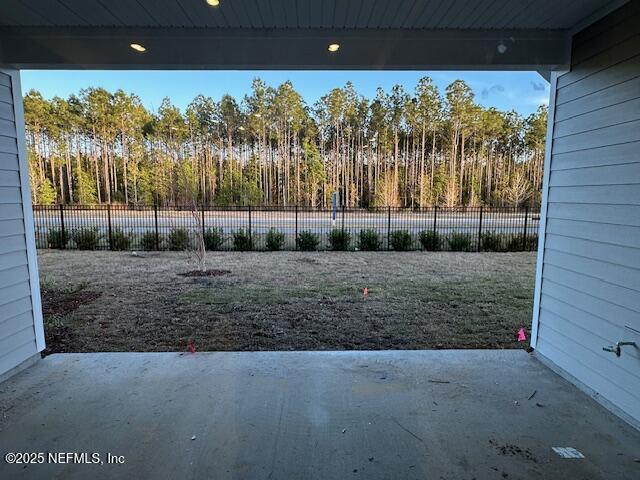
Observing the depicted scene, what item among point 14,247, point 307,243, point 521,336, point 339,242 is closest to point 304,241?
point 307,243

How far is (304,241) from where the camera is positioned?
29.1 ft

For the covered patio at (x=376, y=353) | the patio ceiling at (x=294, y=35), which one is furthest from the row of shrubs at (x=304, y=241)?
the patio ceiling at (x=294, y=35)

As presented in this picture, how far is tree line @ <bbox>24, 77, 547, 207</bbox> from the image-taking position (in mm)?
22609

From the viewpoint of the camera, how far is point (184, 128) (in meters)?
23.2

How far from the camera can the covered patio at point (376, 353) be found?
180cm

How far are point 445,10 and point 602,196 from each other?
4.92 feet

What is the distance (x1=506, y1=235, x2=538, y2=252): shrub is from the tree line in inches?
523

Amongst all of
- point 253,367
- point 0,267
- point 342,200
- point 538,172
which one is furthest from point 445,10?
point 538,172

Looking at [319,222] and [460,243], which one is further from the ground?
[319,222]

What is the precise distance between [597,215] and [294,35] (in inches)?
90.5

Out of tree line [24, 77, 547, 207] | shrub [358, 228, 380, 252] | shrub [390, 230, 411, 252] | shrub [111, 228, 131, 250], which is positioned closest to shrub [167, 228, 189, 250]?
shrub [111, 228, 131, 250]

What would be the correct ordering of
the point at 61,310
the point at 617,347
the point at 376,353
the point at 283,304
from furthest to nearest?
the point at 283,304
the point at 61,310
the point at 376,353
the point at 617,347

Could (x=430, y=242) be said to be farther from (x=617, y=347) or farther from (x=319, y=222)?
(x=617, y=347)

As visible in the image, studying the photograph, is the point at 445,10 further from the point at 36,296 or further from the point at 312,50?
the point at 36,296
